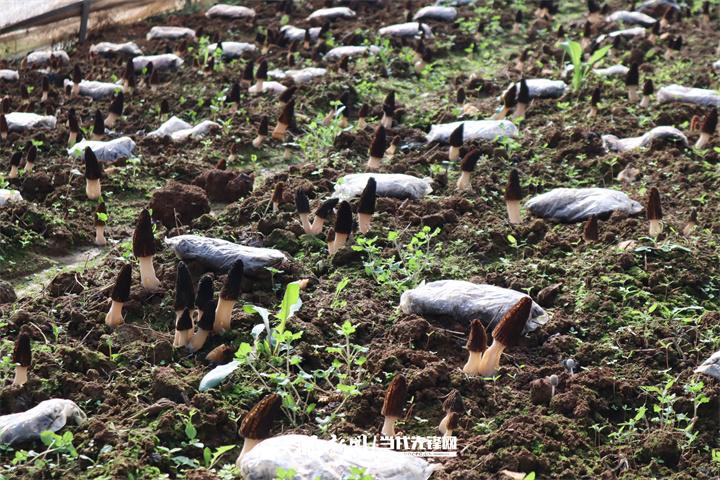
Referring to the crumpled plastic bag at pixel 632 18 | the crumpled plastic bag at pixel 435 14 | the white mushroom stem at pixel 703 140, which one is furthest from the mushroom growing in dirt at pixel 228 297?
the crumpled plastic bag at pixel 632 18

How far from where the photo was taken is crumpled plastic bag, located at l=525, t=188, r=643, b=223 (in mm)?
6926

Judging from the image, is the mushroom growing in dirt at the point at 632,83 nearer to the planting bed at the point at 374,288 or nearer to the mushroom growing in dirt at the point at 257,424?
the planting bed at the point at 374,288

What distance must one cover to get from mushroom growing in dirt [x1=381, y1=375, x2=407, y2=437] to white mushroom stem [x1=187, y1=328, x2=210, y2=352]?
1.12 meters

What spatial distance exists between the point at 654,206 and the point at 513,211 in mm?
903

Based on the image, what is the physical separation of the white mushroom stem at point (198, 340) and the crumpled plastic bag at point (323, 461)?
107 centimetres

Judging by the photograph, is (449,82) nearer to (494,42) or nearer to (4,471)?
(494,42)

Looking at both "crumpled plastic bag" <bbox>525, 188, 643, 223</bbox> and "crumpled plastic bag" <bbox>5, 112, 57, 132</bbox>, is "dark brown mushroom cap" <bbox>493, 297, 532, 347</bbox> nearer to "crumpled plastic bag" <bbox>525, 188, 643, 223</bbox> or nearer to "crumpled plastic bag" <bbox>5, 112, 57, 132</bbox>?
"crumpled plastic bag" <bbox>525, 188, 643, 223</bbox>

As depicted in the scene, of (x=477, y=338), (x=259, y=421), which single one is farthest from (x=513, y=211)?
(x=259, y=421)

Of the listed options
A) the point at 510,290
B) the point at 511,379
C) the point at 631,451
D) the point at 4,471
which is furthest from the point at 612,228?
the point at 4,471

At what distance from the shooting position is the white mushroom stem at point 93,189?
7414 millimetres

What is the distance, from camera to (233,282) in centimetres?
522

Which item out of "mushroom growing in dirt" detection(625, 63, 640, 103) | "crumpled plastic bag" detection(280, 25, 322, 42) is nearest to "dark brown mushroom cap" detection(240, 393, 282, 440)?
"mushroom growing in dirt" detection(625, 63, 640, 103)

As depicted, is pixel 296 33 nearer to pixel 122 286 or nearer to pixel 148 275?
pixel 148 275

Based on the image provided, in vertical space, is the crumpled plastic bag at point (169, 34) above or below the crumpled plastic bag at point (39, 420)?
below
